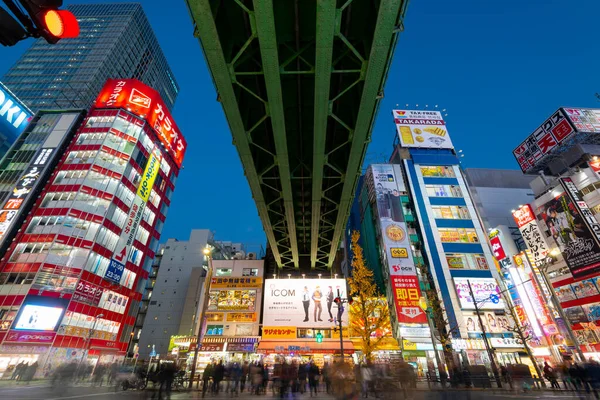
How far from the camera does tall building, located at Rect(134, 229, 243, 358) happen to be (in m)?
65.2

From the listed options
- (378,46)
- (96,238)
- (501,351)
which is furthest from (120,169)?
(501,351)

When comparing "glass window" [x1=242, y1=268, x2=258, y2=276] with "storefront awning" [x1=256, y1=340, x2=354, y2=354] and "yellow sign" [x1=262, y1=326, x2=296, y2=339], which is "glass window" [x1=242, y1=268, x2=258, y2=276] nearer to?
"yellow sign" [x1=262, y1=326, x2=296, y2=339]

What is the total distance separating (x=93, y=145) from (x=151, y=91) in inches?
567

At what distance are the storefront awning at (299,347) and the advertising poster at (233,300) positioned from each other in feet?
17.9

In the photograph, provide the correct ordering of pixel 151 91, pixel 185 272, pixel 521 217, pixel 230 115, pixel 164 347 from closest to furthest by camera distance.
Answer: pixel 230 115 < pixel 521 217 < pixel 151 91 < pixel 164 347 < pixel 185 272

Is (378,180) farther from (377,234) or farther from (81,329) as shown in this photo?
(81,329)

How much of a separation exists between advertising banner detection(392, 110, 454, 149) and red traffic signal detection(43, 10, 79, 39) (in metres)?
53.5

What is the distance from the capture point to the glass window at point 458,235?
41.8 metres

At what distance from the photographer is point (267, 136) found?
16562 millimetres

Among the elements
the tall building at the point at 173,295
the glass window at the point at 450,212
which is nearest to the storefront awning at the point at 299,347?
the glass window at the point at 450,212

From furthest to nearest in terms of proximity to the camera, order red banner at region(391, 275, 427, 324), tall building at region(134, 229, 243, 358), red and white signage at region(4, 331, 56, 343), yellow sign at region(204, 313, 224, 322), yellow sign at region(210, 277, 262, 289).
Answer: tall building at region(134, 229, 243, 358) → yellow sign at region(210, 277, 262, 289) → yellow sign at region(204, 313, 224, 322) → red banner at region(391, 275, 427, 324) → red and white signage at region(4, 331, 56, 343)

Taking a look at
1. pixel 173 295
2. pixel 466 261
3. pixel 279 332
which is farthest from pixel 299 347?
pixel 173 295

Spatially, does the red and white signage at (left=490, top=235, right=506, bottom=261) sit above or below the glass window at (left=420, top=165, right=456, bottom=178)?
below

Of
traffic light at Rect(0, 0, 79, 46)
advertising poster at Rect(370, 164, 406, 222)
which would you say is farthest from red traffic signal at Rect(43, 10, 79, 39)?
advertising poster at Rect(370, 164, 406, 222)
